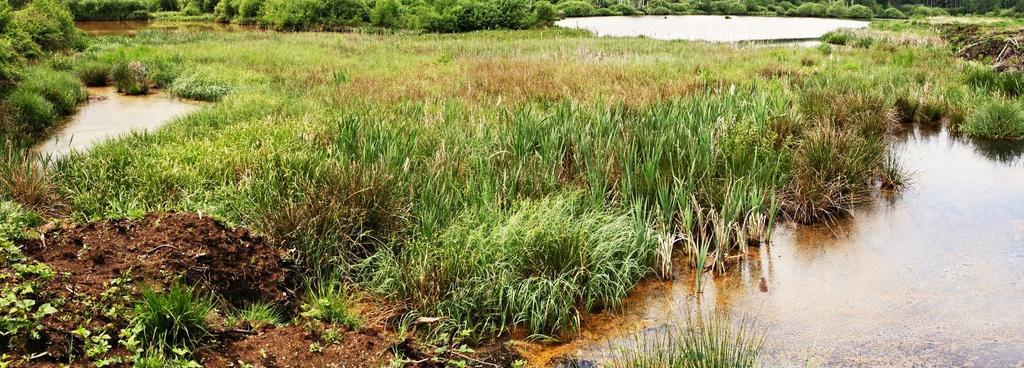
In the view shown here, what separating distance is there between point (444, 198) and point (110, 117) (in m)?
9.20

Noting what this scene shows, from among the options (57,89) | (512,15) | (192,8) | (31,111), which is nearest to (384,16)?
(512,15)

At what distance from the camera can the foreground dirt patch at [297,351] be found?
3832 millimetres

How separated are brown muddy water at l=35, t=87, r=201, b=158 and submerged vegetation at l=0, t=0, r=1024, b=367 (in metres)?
0.53

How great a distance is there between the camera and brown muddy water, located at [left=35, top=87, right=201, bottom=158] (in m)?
10.4

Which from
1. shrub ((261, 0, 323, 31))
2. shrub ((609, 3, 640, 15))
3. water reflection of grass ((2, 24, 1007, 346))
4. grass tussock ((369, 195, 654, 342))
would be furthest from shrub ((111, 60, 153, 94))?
shrub ((609, 3, 640, 15))

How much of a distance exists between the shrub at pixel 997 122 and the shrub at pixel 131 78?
1600 centimetres

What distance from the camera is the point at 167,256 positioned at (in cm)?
443

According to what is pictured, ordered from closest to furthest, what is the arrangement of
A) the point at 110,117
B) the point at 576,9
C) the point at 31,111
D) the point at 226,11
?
the point at 31,111
the point at 110,117
the point at 226,11
the point at 576,9

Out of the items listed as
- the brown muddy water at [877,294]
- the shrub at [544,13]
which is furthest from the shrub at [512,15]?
the brown muddy water at [877,294]

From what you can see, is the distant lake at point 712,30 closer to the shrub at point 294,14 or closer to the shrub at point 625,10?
the shrub at point 625,10

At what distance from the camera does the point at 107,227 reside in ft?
15.5

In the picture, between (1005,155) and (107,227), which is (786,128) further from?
(107,227)

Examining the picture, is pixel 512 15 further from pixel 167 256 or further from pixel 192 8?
pixel 167 256

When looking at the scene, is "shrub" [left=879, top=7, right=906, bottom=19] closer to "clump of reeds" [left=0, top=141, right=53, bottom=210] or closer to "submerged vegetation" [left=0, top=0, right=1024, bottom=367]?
"submerged vegetation" [left=0, top=0, right=1024, bottom=367]
